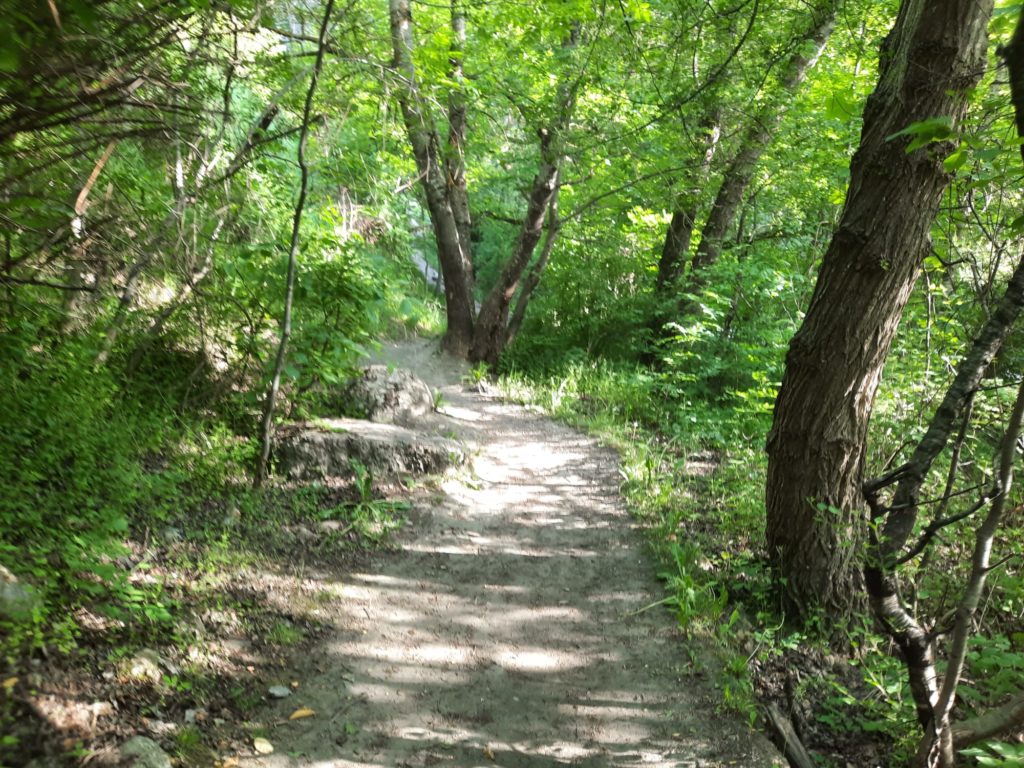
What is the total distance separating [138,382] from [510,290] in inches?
295

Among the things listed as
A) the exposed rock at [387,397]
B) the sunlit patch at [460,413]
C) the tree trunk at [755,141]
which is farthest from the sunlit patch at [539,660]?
the tree trunk at [755,141]

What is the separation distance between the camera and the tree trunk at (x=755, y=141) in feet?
25.2

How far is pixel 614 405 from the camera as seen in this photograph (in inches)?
378

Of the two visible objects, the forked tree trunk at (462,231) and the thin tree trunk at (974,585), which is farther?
the forked tree trunk at (462,231)

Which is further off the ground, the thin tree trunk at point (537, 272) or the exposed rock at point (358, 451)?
the thin tree trunk at point (537, 272)

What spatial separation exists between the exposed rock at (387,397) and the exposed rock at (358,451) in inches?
14.5

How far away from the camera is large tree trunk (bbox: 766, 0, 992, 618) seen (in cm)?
366

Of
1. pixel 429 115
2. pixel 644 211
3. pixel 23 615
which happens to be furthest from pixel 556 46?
pixel 23 615

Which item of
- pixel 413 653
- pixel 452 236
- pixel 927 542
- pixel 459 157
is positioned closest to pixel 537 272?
pixel 452 236

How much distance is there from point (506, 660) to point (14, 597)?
252 cm

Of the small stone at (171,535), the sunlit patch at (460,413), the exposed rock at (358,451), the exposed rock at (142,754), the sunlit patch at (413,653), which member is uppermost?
the sunlit patch at (460,413)

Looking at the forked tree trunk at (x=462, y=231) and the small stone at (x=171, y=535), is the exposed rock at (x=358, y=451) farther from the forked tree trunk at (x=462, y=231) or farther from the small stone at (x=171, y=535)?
the forked tree trunk at (x=462, y=231)

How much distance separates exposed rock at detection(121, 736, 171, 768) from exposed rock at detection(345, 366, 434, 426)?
4.31 meters

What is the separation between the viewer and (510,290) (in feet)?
39.1
